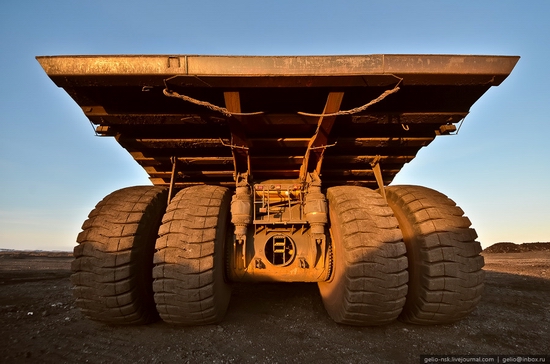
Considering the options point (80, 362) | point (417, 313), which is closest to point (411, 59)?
→ point (417, 313)

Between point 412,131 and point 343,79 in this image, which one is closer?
point 343,79

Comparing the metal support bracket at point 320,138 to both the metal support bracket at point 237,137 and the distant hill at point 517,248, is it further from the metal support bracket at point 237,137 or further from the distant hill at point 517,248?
the distant hill at point 517,248

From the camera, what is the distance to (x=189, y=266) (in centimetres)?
246

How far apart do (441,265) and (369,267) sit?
2.26ft

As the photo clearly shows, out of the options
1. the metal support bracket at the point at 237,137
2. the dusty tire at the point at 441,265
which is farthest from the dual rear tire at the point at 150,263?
the dusty tire at the point at 441,265

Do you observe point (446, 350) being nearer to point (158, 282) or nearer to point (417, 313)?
point (417, 313)

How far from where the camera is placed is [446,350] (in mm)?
2471

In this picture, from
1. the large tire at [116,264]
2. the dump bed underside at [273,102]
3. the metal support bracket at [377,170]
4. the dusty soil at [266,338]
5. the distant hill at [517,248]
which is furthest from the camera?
the distant hill at [517,248]

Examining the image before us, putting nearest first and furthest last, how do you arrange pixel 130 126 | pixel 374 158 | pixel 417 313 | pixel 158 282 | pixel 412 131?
pixel 158 282 < pixel 417 313 < pixel 130 126 < pixel 412 131 < pixel 374 158

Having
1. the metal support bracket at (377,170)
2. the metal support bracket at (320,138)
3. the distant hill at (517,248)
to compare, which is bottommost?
the distant hill at (517,248)

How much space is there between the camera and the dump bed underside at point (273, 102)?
224cm

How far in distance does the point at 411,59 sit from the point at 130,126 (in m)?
2.76

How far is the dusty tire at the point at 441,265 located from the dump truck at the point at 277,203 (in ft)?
0.04

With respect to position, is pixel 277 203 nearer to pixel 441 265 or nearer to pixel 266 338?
pixel 266 338
